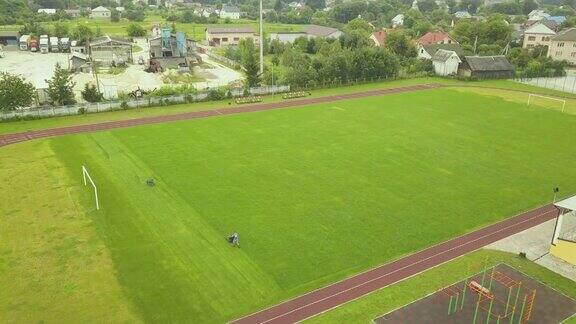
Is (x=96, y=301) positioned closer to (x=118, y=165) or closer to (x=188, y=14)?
(x=118, y=165)

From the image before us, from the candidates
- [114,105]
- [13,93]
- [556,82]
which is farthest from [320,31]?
[13,93]

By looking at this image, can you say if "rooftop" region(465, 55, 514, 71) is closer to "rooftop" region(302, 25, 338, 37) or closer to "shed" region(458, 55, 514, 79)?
"shed" region(458, 55, 514, 79)

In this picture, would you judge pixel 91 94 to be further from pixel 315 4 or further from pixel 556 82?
pixel 315 4

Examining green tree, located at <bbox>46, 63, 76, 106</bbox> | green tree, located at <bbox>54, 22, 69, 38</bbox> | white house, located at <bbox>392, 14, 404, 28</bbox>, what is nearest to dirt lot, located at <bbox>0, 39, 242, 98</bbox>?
green tree, located at <bbox>46, 63, 76, 106</bbox>

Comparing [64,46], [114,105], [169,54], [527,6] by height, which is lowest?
[114,105]

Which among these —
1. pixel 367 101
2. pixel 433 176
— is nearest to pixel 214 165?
pixel 433 176

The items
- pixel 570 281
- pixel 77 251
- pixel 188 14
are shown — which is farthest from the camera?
pixel 188 14
